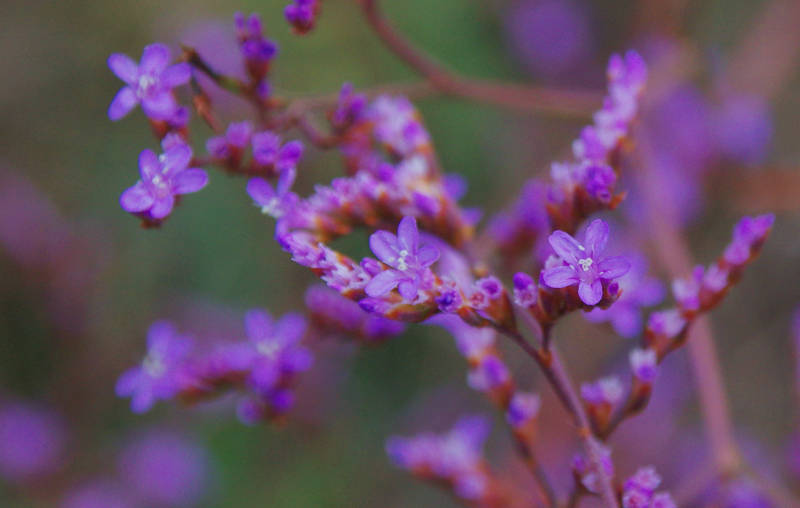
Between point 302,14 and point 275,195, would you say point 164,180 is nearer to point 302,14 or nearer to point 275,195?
point 275,195

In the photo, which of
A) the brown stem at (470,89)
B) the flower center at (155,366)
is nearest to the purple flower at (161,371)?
the flower center at (155,366)

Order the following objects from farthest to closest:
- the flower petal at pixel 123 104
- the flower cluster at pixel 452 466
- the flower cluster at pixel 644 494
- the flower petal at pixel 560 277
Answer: the flower cluster at pixel 452 466, the flower petal at pixel 123 104, the flower cluster at pixel 644 494, the flower petal at pixel 560 277

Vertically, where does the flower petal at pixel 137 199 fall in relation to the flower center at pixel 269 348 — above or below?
above

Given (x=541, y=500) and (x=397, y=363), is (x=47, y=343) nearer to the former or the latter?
(x=397, y=363)

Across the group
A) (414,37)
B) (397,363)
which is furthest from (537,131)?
(397,363)

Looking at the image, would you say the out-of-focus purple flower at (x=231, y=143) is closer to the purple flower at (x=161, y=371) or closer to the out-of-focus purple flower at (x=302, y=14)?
the out-of-focus purple flower at (x=302, y=14)
